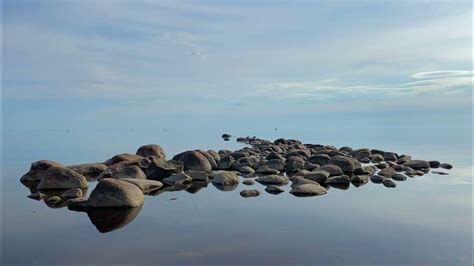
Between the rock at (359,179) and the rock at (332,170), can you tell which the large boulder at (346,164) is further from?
the rock at (332,170)

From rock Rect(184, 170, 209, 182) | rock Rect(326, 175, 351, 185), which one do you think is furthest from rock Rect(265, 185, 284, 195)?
rock Rect(184, 170, 209, 182)

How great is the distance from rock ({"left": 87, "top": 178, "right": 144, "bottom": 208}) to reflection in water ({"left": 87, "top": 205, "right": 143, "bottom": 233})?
19cm

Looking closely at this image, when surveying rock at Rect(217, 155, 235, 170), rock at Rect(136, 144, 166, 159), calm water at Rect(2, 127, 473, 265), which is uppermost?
rock at Rect(136, 144, 166, 159)

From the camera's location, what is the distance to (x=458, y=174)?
22.2 meters

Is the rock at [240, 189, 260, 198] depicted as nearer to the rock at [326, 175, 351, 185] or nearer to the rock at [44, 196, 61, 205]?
the rock at [326, 175, 351, 185]

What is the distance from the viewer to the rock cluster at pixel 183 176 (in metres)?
13.1

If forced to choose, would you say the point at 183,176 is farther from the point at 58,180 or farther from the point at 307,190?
the point at 307,190

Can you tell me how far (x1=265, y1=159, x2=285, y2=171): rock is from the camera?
21.9 metres

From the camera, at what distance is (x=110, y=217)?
11.5 m

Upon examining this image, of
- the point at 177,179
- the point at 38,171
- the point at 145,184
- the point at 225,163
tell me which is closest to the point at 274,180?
the point at 177,179

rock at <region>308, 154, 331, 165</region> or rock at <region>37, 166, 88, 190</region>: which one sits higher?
rock at <region>308, 154, 331, 165</region>

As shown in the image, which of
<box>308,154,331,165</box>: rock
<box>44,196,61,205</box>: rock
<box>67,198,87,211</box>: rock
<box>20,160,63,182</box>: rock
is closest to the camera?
<box>67,198,87,211</box>: rock

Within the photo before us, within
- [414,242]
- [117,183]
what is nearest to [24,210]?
[117,183]

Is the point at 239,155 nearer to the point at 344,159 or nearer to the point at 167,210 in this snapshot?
the point at 344,159
